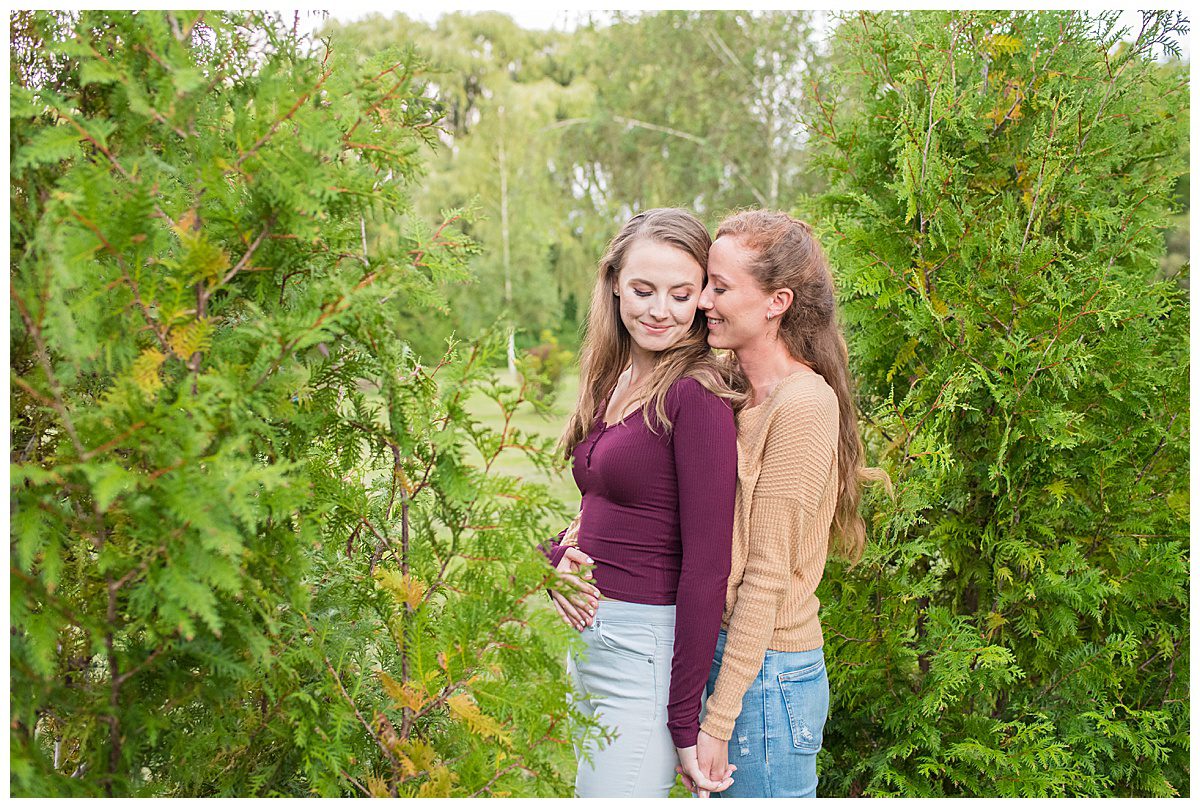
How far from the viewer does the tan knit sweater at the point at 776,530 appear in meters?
2.21

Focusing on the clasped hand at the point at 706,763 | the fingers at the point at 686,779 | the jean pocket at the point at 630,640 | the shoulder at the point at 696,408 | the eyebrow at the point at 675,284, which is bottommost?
the fingers at the point at 686,779

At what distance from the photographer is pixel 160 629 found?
169 centimetres

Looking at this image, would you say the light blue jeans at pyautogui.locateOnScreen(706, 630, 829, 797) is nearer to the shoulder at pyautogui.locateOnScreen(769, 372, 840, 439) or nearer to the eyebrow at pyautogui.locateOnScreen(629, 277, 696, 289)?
the shoulder at pyautogui.locateOnScreen(769, 372, 840, 439)

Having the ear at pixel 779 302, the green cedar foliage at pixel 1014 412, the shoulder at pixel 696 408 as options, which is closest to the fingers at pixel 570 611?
the shoulder at pixel 696 408

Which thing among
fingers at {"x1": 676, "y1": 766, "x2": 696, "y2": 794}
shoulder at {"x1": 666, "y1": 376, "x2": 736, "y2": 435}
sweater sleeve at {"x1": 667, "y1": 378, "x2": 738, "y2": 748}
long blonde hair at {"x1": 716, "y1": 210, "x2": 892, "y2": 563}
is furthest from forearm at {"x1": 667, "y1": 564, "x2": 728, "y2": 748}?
long blonde hair at {"x1": 716, "y1": 210, "x2": 892, "y2": 563}

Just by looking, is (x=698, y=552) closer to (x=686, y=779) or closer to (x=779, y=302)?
A: (x=686, y=779)

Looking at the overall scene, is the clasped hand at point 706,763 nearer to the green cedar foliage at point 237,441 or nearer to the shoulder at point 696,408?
the green cedar foliage at point 237,441

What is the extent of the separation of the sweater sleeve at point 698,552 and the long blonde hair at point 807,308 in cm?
32

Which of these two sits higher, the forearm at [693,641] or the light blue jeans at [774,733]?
the forearm at [693,641]

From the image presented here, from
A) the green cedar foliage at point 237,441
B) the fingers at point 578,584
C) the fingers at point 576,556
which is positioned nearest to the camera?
the green cedar foliage at point 237,441

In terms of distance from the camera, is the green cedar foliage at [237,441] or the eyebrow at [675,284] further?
the eyebrow at [675,284]

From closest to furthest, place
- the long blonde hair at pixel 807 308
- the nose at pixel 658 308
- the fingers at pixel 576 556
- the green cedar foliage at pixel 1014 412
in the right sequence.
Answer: the fingers at pixel 576 556
the nose at pixel 658 308
the long blonde hair at pixel 807 308
the green cedar foliage at pixel 1014 412

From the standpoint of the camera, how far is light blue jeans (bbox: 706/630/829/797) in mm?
2281

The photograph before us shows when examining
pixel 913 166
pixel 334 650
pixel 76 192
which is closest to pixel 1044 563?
pixel 913 166
